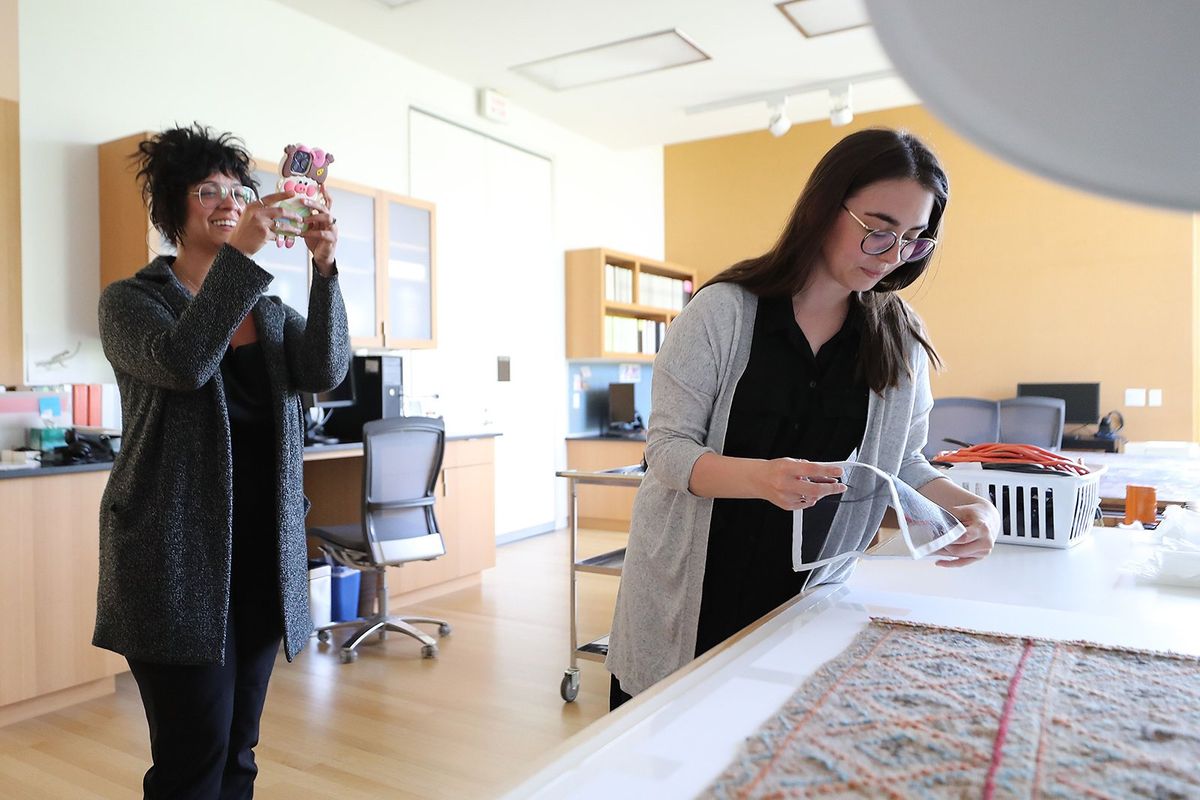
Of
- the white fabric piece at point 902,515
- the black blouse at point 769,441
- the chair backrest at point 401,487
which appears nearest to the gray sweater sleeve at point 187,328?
the black blouse at point 769,441

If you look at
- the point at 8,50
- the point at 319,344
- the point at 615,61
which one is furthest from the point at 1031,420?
the point at 8,50

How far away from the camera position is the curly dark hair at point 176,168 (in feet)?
4.80

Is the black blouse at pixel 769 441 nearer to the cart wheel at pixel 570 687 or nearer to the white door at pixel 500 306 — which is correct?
the cart wheel at pixel 570 687

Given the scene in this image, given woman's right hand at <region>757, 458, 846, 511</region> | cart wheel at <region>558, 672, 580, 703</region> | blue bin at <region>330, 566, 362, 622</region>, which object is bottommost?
cart wheel at <region>558, 672, 580, 703</region>

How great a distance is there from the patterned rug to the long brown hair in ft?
1.74

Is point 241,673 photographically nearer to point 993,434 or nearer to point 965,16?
point 965,16

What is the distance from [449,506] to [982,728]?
3.87m

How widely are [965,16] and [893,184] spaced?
92 centimetres

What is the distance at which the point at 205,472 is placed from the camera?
1343 millimetres

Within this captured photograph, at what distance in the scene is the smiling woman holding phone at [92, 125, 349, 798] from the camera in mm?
1314

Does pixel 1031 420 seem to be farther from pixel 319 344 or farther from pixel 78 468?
pixel 78 468

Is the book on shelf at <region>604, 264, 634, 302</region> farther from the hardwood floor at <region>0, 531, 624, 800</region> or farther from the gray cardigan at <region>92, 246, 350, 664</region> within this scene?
the gray cardigan at <region>92, 246, 350, 664</region>

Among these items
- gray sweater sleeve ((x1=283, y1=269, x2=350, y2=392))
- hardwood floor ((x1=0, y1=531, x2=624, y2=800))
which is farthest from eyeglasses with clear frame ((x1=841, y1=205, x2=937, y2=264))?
hardwood floor ((x1=0, y1=531, x2=624, y2=800))

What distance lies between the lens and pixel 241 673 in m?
1.46
